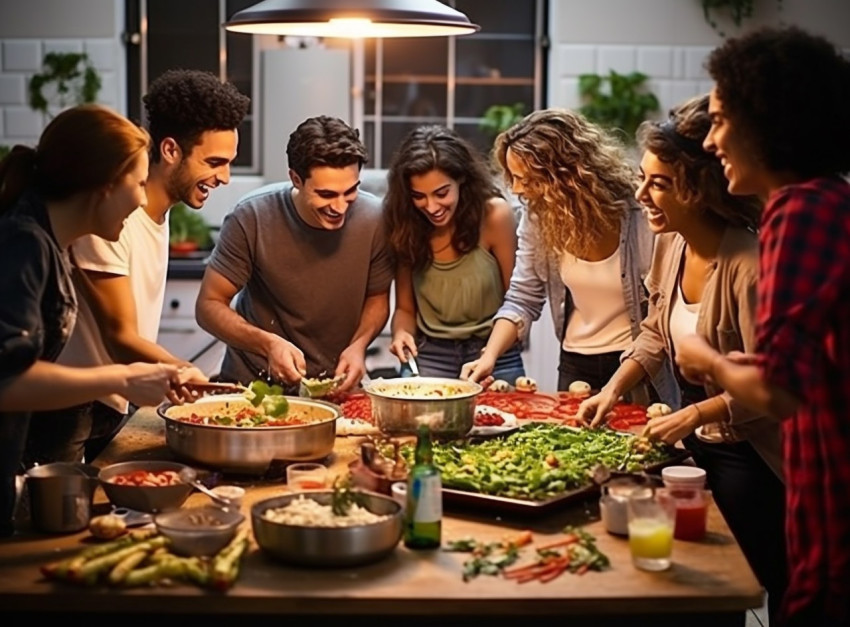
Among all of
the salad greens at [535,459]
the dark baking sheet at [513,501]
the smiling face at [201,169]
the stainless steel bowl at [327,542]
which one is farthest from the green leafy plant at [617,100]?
the stainless steel bowl at [327,542]

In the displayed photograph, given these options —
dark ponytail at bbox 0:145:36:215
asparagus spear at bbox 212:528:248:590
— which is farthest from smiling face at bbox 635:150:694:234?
dark ponytail at bbox 0:145:36:215

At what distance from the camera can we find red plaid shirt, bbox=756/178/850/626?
233cm

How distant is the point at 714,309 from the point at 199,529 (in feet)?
4.58

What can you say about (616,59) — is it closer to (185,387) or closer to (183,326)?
(183,326)

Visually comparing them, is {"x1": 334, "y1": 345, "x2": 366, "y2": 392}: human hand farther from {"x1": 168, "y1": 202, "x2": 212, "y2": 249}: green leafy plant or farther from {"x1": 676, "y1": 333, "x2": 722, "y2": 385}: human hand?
{"x1": 168, "y1": 202, "x2": 212, "y2": 249}: green leafy plant

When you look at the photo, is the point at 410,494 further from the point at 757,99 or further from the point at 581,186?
the point at 581,186

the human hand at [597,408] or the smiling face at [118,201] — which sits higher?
the smiling face at [118,201]

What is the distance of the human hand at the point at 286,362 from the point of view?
3.76 metres

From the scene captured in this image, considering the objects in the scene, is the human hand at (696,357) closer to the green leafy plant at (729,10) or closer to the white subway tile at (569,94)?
the white subway tile at (569,94)

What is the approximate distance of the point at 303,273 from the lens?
417 centimetres

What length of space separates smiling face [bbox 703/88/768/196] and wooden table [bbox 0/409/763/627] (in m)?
0.72

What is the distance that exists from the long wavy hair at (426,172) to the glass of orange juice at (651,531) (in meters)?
1.75

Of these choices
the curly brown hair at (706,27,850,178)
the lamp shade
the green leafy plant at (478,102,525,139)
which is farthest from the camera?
the green leafy plant at (478,102,525,139)

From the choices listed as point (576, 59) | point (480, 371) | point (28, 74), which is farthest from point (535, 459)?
point (28, 74)
